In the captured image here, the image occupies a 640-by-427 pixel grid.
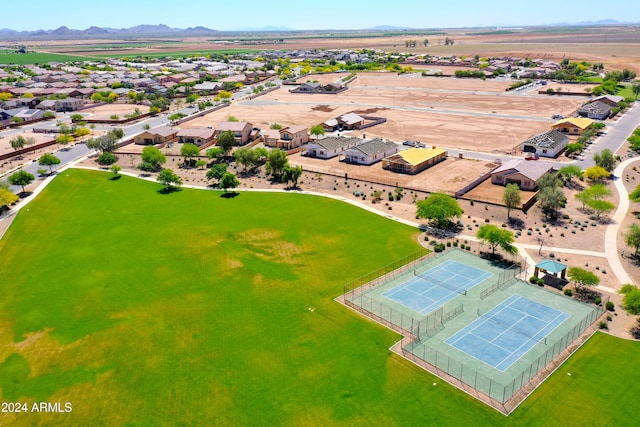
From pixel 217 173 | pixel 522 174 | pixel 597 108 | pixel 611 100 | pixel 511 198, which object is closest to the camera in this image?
pixel 511 198

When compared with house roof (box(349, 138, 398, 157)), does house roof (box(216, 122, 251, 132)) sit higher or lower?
higher

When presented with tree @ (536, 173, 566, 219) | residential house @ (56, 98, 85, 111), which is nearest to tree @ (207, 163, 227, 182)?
tree @ (536, 173, 566, 219)

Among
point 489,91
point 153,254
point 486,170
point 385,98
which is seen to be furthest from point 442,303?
point 489,91

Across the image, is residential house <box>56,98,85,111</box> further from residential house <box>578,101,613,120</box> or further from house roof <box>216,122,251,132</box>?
residential house <box>578,101,613,120</box>

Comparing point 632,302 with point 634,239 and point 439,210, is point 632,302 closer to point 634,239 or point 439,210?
point 634,239

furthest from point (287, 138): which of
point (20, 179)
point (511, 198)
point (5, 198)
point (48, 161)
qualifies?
point (5, 198)

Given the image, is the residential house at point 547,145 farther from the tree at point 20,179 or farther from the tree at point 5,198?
the tree at point 20,179

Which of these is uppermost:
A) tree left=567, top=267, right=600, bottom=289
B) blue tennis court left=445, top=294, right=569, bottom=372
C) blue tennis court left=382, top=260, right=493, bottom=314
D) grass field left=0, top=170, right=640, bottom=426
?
tree left=567, top=267, right=600, bottom=289
